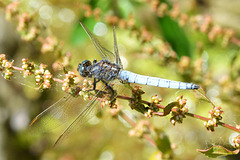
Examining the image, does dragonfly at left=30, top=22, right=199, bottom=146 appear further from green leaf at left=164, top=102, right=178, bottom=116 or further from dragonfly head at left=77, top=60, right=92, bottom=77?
green leaf at left=164, top=102, right=178, bottom=116

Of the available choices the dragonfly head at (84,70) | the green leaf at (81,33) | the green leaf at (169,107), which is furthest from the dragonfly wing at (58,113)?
the green leaf at (81,33)

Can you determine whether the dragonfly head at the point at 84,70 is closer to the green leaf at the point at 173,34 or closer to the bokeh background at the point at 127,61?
the bokeh background at the point at 127,61

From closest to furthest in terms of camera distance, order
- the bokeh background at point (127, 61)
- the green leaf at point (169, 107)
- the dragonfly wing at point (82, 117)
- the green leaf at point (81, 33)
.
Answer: the green leaf at point (169, 107) < the dragonfly wing at point (82, 117) < the bokeh background at point (127, 61) < the green leaf at point (81, 33)

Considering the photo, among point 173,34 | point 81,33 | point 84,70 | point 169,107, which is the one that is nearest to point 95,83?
point 84,70

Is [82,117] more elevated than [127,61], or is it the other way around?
[127,61]

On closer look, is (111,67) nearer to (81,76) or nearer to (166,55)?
(81,76)

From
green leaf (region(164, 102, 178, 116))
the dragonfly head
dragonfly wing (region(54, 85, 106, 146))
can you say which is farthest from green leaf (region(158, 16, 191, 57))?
green leaf (region(164, 102, 178, 116))

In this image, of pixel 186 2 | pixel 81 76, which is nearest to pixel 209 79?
pixel 81 76

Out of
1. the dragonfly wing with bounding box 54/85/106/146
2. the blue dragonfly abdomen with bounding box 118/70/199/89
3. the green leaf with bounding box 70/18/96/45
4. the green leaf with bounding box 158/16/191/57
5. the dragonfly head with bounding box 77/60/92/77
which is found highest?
the green leaf with bounding box 158/16/191/57

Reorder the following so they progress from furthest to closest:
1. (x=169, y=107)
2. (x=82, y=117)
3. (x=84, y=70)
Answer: (x=84, y=70), (x=82, y=117), (x=169, y=107)

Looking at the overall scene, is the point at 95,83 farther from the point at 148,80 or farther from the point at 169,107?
the point at 169,107
